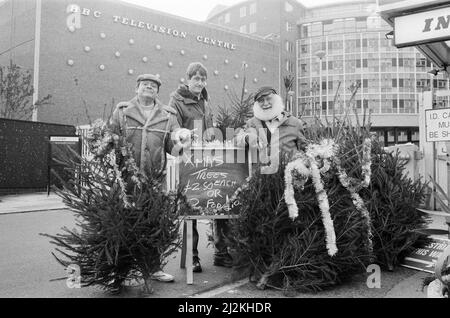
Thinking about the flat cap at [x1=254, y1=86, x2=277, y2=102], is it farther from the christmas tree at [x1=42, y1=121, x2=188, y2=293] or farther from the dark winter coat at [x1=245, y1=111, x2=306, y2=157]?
the christmas tree at [x1=42, y1=121, x2=188, y2=293]

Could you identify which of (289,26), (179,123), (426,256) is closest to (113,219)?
(179,123)

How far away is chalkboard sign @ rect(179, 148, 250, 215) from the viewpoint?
4293 millimetres

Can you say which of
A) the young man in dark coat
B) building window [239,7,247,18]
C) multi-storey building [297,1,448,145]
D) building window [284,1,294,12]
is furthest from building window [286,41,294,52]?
the young man in dark coat

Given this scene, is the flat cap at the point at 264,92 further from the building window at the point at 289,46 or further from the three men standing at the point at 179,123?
the building window at the point at 289,46

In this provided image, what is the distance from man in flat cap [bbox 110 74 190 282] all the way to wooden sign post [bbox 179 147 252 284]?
0.71ft

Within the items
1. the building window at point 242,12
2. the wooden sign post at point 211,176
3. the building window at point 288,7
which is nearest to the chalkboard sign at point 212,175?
the wooden sign post at point 211,176

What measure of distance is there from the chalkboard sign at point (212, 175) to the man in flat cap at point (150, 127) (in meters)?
0.21

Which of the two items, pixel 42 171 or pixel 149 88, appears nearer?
pixel 149 88

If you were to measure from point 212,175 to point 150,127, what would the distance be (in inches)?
32.1

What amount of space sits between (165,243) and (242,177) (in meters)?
1.10

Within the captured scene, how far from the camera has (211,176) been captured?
14.3ft

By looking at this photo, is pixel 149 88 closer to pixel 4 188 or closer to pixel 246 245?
pixel 246 245

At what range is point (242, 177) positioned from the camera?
4.35m
